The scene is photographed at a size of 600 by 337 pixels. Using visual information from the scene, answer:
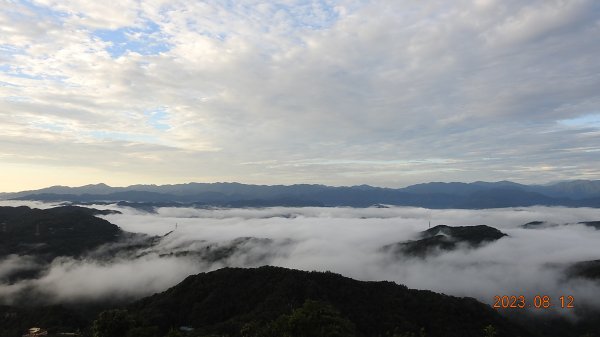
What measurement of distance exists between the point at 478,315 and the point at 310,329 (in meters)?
163

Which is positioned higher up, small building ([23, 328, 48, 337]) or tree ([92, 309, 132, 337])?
tree ([92, 309, 132, 337])

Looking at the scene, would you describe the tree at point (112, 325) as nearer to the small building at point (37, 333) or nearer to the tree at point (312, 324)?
the tree at point (312, 324)

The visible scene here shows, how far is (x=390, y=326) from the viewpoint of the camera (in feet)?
560

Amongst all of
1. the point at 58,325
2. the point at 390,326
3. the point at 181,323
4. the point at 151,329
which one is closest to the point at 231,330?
the point at 181,323

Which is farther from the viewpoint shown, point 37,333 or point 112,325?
point 37,333

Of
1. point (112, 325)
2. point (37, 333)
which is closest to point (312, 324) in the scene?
point (112, 325)

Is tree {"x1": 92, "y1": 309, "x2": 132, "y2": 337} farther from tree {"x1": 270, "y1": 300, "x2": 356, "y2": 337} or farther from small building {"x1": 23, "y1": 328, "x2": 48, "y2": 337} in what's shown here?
small building {"x1": 23, "y1": 328, "x2": 48, "y2": 337}

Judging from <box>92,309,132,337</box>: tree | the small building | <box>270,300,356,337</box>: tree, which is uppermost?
<box>270,300,356,337</box>: tree

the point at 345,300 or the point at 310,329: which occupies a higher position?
the point at 310,329

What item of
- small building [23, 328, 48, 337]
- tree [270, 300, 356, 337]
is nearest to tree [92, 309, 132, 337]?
tree [270, 300, 356, 337]

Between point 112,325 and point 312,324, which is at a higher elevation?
point 312,324

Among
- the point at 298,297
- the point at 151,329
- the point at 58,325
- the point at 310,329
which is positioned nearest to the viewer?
the point at 310,329

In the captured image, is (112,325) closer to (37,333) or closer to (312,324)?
(312,324)

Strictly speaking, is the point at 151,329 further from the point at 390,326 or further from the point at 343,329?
the point at 390,326
